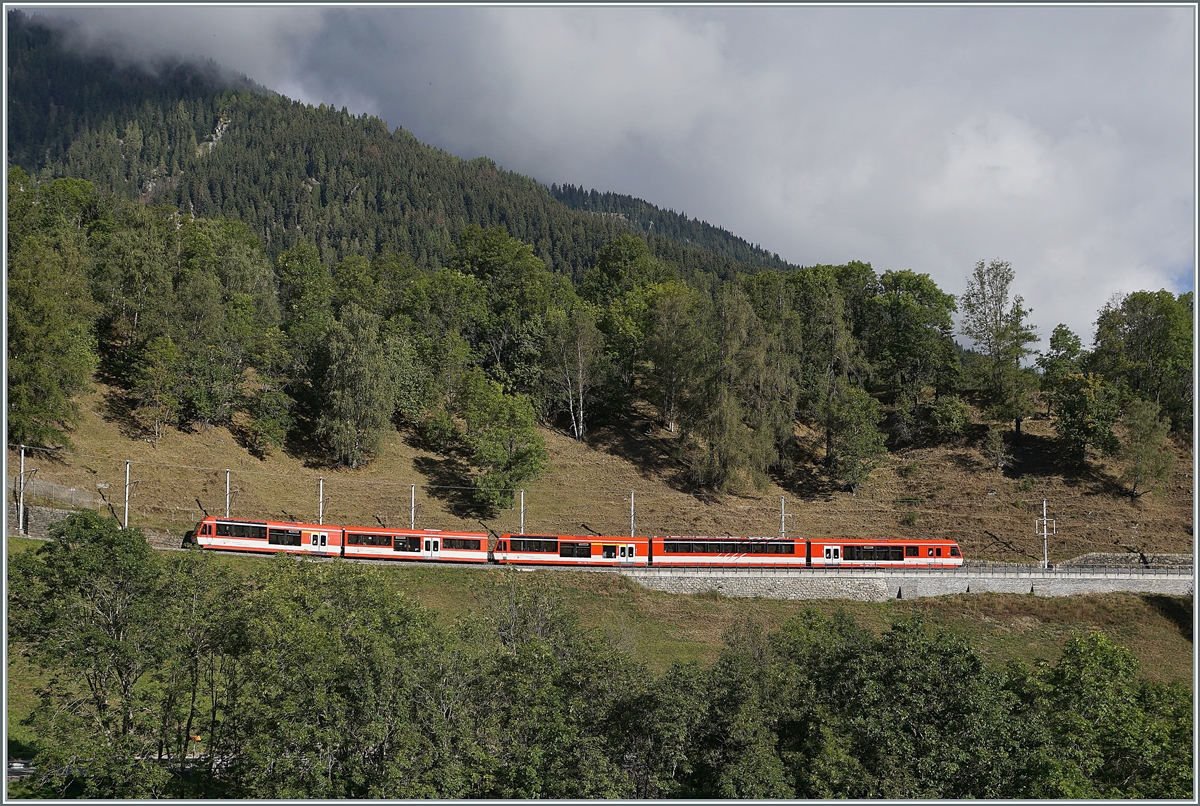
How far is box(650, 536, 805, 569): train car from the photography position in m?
60.3

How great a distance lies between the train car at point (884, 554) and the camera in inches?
2430

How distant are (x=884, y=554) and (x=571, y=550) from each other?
2313 centimetres

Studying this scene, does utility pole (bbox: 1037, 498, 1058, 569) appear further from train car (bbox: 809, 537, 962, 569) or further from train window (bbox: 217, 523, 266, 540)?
train window (bbox: 217, 523, 266, 540)

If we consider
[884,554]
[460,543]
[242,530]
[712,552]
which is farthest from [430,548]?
[884,554]

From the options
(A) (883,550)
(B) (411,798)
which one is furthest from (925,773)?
(A) (883,550)

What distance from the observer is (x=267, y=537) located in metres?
53.5

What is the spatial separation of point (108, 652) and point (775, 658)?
76.2ft

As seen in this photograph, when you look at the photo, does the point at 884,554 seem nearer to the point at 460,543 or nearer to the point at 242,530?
the point at 460,543

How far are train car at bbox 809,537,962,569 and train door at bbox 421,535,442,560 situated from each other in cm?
2660

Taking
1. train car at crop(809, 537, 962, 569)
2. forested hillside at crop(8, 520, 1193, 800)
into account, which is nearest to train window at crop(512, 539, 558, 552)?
train car at crop(809, 537, 962, 569)

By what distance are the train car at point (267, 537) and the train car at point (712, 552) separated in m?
22.0

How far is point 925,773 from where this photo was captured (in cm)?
2356

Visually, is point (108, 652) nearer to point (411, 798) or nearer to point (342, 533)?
point (411, 798)

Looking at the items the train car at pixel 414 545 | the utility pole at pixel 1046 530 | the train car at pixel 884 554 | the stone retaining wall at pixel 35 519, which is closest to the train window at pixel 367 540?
the train car at pixel 414 545
